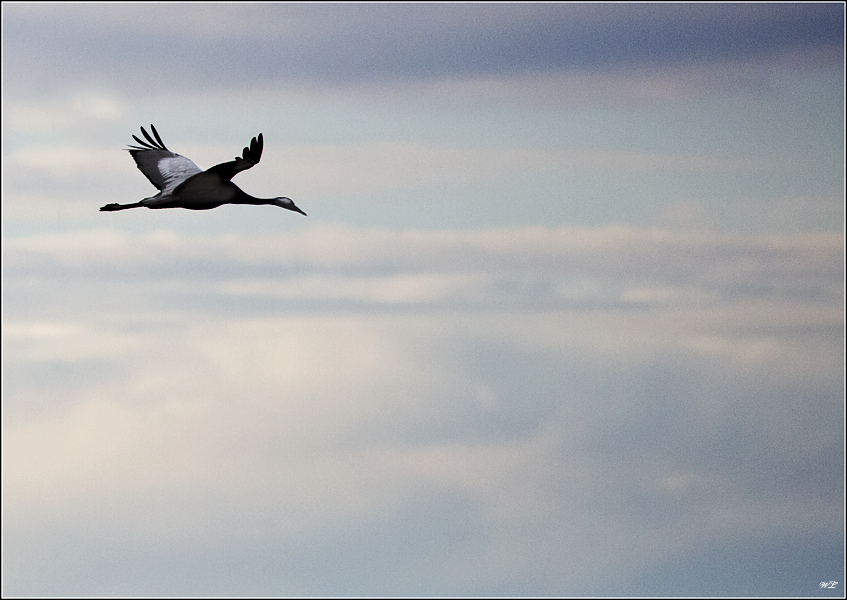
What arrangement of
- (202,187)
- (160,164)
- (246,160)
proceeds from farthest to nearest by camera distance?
(160,164)
(202,187)
(246,160)

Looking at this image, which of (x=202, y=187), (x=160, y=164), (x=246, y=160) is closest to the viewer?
(x=246, y=160)

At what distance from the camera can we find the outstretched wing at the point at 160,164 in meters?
51.2

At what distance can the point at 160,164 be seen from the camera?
176ft

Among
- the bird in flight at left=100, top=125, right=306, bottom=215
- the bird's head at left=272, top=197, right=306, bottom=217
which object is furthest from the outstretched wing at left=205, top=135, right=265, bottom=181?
the bird's head at left=272, top=197, right=306, bottom=217

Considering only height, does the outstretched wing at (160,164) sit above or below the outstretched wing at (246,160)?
above

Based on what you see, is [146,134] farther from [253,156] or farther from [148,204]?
[253,156]

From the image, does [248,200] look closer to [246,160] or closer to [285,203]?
[285,203]

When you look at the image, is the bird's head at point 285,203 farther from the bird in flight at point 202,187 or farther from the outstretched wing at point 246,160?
the outstretched wing at point 246,160

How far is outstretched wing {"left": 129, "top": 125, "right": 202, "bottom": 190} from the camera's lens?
51219 millimetres

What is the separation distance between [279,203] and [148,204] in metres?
4.74

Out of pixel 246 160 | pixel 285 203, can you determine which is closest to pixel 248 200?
pixel 285 203

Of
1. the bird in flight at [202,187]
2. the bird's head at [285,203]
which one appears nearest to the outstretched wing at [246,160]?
the bird in flight at [202,187]

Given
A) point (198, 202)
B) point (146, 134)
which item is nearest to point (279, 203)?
point (198, 202)

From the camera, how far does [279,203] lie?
4791 cm
